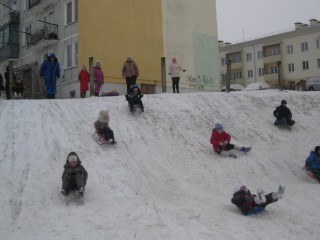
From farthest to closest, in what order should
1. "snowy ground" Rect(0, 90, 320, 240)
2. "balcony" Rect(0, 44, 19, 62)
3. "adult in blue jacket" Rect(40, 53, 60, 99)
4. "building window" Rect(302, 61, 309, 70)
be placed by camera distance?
1. "building window" Rect(302, 61, 309, 70)
2. "balcony" Rect(0, 44, 19, 62)
3. "adult in blue jacket" Rect(40, 53, 60, 99)
4. "snowy ground" Rect(0, 90, 320, 240)

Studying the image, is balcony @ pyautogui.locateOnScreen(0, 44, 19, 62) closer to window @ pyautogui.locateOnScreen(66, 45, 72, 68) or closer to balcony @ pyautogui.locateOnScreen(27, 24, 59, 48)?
balcony @ pyautogui.locateOnScreen(27, 24, 59, 48)

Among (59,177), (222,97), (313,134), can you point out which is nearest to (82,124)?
(59,177)

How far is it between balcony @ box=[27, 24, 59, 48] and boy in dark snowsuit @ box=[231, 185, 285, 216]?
20.8 metres

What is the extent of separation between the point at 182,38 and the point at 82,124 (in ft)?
63.5

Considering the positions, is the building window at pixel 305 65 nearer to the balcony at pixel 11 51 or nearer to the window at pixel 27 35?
the window at pixel 27 35

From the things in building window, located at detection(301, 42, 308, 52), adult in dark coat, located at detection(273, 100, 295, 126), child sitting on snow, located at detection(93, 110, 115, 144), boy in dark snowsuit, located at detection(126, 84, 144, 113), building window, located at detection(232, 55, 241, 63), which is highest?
building window, located at detection(232, 55, 241, 63)

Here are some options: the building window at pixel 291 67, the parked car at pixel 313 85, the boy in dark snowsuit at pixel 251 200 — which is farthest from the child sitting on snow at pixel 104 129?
the building window at pixel 291 67

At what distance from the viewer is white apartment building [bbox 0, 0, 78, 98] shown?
24.5 m

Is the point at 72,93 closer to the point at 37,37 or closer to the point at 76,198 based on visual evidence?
the point at 37,37

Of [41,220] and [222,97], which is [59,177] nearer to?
[41,220]

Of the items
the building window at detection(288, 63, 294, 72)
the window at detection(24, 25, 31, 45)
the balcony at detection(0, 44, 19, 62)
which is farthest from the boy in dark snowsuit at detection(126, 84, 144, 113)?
the building window at detection(288, 63, 294, 72)

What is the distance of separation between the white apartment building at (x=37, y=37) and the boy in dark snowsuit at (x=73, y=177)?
16.7m

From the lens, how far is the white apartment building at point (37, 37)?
966 inches

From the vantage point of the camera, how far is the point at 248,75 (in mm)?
54250
